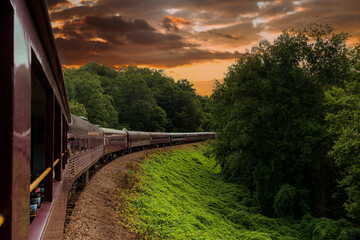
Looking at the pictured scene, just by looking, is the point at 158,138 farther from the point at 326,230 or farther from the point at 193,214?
the point at 193,214

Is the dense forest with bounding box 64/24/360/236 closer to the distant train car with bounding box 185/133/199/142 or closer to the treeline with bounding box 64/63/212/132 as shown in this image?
the treeline with bounding box 64/63/212/132

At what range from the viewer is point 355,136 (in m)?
19.6

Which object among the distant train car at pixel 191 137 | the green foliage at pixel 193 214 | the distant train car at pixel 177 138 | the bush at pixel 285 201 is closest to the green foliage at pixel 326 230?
the green foliage at pixel 193 214

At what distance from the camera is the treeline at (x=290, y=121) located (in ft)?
85.7

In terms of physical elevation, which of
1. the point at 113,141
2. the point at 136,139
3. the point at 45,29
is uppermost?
the point at 45,29

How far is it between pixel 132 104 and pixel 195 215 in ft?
203

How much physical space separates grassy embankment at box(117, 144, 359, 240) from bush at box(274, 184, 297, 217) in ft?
2.23

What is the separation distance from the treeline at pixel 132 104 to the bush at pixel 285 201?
97.0ft

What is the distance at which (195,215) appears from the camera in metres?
18.5

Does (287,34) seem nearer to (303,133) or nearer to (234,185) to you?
(303,133)

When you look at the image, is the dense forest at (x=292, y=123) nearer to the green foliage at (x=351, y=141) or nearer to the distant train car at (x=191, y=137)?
the green foliage at (x=351, y=141)

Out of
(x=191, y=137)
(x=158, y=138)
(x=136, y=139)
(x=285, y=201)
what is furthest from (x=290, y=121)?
(x=191, y=137)

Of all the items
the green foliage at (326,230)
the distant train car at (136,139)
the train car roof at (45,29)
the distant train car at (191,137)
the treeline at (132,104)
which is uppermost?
the treeline at (132,104)

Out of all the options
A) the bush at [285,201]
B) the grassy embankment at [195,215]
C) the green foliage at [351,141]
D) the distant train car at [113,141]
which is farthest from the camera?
the bush at [285,201]
